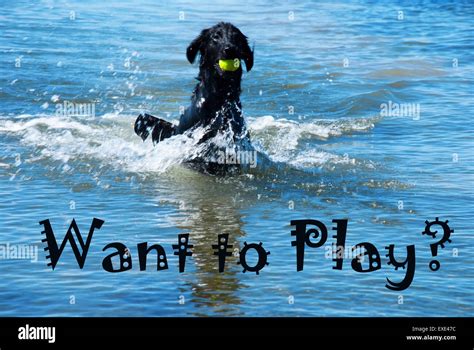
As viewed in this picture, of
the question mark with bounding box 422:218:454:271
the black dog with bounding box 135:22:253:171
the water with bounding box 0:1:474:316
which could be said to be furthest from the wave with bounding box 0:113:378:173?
the question mark with bounding box 422:218:454:271

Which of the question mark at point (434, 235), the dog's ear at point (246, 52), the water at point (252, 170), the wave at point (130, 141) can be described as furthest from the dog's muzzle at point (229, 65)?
the question mark at point (434, 235)

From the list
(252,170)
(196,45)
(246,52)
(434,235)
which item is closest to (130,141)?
(196,45)

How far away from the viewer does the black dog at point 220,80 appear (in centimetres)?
1041

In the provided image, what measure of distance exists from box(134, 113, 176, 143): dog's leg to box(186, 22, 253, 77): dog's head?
3.67ft

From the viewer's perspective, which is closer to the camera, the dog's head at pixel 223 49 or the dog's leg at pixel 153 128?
the dog's head at pixel 223 49

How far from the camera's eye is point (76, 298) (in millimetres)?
6918

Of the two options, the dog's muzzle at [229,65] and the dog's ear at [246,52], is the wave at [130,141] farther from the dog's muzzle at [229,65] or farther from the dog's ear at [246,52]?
the dog's ear at [246,52]

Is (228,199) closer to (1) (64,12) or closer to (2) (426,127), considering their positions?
(2) (426,127)

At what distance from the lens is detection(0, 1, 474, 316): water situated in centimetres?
715

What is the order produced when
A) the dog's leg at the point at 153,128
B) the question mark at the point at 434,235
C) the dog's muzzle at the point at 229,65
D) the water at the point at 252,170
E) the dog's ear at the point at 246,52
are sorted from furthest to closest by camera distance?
the dog's leg at the point at 153,128
the dog's ear at the point at 246,52
the dog's muzzle at the point at 229,65
the question mark at the point at 434,235
the water at the point at 252,170

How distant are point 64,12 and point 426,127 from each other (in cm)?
1050

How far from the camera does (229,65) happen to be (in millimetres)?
10367

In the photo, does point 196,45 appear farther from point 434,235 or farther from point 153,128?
point 434,235
